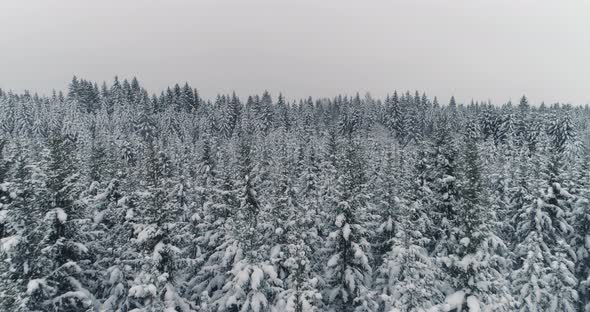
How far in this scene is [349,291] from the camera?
24.7m

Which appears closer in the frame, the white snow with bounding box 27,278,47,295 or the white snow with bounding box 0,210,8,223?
the white snow with bounding box 27,278,47,295

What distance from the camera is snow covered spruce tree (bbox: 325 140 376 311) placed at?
78.1 ft

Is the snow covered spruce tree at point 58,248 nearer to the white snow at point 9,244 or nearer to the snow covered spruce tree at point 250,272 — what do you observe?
the white snow at point 9,244

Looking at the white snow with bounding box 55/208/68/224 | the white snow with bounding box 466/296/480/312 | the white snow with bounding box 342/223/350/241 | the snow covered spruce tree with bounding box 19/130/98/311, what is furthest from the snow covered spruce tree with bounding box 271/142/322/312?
the white snow with bounding box 55/208/68/224

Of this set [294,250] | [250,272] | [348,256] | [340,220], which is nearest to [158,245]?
[250,272]

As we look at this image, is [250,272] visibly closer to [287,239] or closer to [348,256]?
[287,239]

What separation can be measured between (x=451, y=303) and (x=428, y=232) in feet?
32.6

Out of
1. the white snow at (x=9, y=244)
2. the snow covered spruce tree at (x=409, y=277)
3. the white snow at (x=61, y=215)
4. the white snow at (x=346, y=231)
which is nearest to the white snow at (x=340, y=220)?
the white snow at (x=346, y=231)

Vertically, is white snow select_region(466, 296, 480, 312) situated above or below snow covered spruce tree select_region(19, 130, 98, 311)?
below

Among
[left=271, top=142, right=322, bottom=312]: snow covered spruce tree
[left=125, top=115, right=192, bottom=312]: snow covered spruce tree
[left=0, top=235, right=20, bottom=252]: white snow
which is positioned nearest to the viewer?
[left=0, top=235, right=20, bottom=252]: white snow

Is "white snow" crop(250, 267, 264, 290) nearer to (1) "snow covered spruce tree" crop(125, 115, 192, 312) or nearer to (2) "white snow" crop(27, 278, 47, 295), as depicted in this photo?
(1) "snow covered spruce tree" crop(125, 115, 192, 312)

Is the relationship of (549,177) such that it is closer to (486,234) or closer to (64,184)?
(486,234)

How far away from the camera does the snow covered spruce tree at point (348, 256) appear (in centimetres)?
2381

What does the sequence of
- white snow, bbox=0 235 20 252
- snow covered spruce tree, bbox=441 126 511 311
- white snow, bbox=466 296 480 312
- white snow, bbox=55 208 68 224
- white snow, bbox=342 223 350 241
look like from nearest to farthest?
1. white snow, bbox=0 235 20 252
2. white snow, bbox=466 296 480 312
3. white snow, bbox=55 208 68 224
4. snow covered spruce tree, bbox=441 126 511 311
5. white snow, bbox=342 223 350 241
